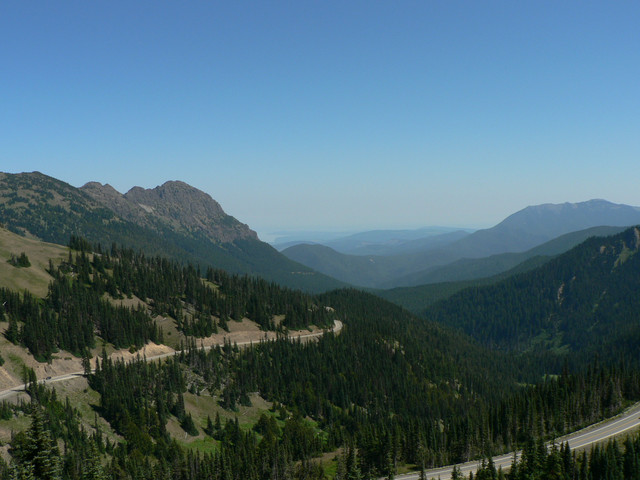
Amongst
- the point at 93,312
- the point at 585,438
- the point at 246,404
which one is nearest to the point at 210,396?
the point at 246,404

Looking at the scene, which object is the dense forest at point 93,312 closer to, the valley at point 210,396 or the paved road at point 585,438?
the valley at point 210,396

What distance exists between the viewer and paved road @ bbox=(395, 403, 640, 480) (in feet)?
326

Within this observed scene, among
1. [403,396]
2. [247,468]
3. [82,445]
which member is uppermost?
[82,445]

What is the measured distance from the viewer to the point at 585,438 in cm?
11069

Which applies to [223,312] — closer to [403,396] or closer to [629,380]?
[403,396]

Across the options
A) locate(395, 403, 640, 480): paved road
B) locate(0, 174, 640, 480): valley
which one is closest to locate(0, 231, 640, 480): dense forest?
locate(0, 174, 640, 480): valley

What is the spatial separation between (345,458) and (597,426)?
234ft

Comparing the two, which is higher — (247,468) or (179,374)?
(179,374)

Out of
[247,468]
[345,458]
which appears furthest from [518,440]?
[247,468]

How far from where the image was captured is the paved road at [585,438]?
9931cm

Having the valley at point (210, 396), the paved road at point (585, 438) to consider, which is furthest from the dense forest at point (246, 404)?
the paved road at point (585, 438)

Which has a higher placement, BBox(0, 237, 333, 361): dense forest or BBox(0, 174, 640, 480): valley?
BBox(0, 237, 333, 361): dense forest

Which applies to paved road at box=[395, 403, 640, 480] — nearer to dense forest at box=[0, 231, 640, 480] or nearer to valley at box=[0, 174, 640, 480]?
valley at box=[0, 174, 640, 480]

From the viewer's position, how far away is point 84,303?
153 meters
